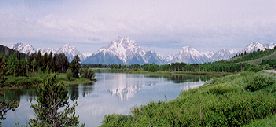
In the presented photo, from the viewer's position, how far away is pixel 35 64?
197 meters

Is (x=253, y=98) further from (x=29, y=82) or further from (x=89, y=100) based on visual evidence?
(x=29, y=82)

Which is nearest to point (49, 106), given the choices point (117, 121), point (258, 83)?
point (117, 121)

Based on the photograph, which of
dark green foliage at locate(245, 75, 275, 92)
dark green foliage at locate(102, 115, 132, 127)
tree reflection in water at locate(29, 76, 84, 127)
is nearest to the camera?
dark green foliage at locate(102, 115, 132, 127)

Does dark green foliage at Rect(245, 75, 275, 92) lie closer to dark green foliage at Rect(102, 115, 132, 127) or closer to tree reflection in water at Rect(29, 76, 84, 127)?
dark green foliage at Rect(102, 115, 132, 127)

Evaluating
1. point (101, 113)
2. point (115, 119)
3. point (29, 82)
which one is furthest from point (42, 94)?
point (29, 82)

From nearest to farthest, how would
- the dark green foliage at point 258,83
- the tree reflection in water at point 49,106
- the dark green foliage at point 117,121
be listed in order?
the dark green foliage at point 117,121 → the tree reflection in water at point 49,106 → the dark green foliage at point 258,83

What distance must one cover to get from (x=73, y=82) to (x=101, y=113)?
10247cm

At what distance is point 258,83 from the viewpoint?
55500 millimetres

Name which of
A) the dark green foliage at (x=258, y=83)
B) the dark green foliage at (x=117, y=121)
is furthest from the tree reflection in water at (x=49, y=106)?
the dark green foliage at (x=258, y=83)

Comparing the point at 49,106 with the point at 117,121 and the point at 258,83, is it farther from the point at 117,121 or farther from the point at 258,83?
the point at 258,83

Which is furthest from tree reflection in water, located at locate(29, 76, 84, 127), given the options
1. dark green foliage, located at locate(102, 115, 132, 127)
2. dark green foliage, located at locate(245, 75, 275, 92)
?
dark green foliage, located at locate(245, 75, 275, 92)

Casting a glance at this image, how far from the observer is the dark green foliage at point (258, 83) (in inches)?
2153

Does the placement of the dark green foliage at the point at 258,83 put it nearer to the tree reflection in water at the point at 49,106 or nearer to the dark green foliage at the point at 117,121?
the dark green foliage at the point at 117,121

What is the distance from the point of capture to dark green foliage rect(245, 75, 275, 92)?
5467 cm
